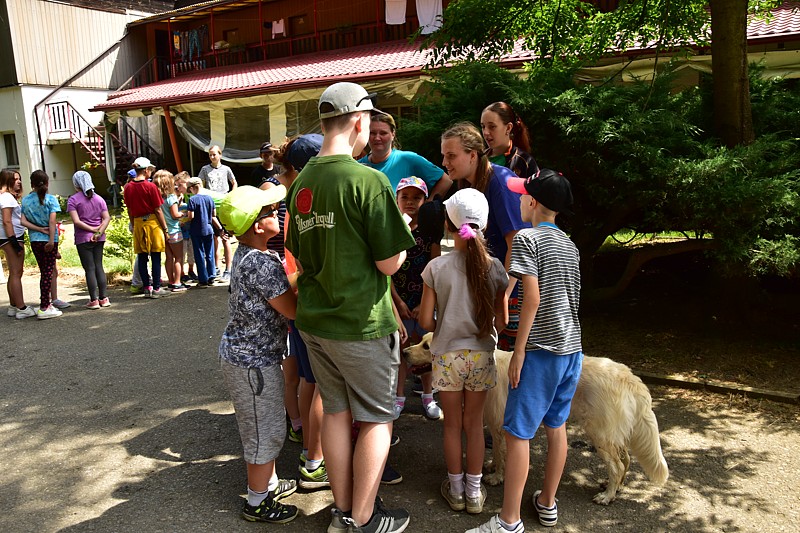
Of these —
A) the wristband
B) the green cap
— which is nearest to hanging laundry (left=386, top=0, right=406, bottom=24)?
the wristband

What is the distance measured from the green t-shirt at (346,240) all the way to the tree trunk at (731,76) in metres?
3.93

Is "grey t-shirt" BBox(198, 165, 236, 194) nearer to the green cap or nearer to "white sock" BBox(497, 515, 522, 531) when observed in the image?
the green cap

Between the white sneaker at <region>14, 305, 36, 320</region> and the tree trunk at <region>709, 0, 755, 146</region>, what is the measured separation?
7.82m

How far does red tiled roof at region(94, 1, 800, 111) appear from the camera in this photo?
15062mm

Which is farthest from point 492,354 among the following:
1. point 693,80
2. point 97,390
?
point 693,80

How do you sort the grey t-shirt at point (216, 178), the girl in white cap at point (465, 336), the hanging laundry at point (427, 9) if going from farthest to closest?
the hanging laundry at point (427, 9) < the grey t-shirt at point (216, 178) < the girl in white cap at point (465, 336)

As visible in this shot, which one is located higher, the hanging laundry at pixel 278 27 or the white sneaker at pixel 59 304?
the hanging laundry at pixel 278 27

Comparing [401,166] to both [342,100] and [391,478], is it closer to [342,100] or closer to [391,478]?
[342,100]

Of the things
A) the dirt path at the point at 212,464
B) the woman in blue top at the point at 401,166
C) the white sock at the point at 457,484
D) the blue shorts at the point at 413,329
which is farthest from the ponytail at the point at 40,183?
the white sock at the point at 457,484

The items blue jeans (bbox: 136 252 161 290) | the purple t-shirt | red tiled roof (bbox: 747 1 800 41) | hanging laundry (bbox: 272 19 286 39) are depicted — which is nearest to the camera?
the purple t-shirt

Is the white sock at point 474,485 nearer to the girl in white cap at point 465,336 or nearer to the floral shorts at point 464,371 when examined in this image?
the girl in white cap at point 465,336

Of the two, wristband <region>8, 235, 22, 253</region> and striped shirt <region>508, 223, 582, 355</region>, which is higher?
striped shirt <region>508, 223, 582, 355</region>

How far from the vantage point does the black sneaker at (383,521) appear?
3.06m

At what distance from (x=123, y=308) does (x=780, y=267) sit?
23.8 feet
